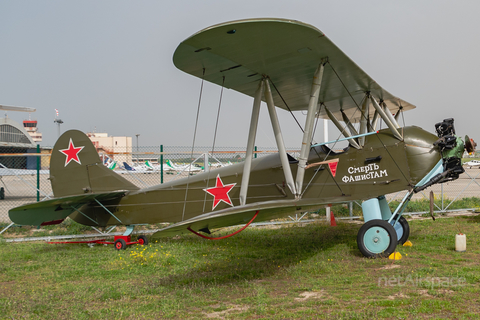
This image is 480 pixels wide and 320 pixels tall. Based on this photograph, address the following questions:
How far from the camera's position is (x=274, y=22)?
3.61 metres

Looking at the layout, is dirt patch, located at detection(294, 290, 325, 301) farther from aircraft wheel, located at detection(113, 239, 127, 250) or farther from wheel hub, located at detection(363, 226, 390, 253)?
aircraft wheel, located at detection(113, 239, 127, 250)

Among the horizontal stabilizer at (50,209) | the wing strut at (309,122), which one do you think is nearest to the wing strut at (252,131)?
the wing strut at (309,122)

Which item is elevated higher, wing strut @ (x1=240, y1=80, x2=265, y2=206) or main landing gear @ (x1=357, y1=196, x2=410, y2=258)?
wing strut @ (x1=240, y1=80, x2=265, y2=206)

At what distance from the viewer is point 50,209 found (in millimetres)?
6180

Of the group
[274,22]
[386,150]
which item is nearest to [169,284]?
[274,22]

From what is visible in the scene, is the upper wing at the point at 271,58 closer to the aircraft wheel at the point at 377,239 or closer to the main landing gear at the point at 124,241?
the aircraft wheel at the point at 377,239

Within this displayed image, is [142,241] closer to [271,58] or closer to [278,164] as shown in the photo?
[278,164]

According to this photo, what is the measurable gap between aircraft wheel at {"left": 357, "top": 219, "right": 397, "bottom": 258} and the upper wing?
1.95m

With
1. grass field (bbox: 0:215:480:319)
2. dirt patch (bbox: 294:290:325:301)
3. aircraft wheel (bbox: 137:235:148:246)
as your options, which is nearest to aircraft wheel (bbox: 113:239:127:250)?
grass field (bbox: 0:215:480:319)

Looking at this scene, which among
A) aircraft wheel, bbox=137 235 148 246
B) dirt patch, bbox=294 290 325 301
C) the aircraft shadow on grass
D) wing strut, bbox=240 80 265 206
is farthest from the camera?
aircraft wheel, bbox=137 235 148 246

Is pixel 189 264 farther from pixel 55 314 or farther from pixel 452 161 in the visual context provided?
pixel 452 161

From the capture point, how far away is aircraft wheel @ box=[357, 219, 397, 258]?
4973 millimetres

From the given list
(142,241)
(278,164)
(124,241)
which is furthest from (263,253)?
(124,241)

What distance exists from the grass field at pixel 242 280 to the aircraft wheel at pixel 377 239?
0.49 ft
